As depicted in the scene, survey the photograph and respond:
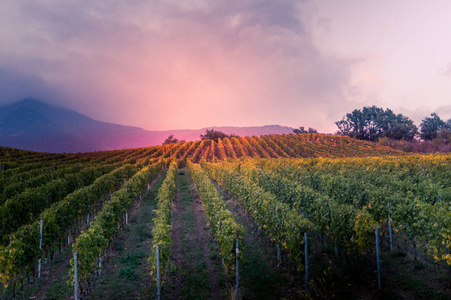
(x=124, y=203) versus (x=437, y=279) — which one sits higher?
(x=124, y=203)

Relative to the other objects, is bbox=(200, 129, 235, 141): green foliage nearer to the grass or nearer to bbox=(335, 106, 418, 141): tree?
bbox=(335, 106, 418, 141): tree

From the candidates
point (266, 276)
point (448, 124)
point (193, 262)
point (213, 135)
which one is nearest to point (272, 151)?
point (213, 135)

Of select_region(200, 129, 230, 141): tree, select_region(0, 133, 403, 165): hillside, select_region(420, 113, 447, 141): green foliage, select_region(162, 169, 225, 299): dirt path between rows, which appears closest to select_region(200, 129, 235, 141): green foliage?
select_region(200, 129, 230, 141): tree

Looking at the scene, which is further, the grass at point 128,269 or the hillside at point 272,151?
the hillside at point 272,151

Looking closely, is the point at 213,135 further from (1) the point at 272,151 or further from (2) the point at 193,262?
(2) the point at 193,262

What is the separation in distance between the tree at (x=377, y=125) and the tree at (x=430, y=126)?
2.57 m

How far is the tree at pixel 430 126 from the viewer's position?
78625 millimetres

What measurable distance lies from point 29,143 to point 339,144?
223 metres

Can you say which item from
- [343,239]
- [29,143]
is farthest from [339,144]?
[29,143]

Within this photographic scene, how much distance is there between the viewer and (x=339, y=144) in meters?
66.6

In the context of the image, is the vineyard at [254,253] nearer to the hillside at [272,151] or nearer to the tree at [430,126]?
the hillside at [272,151]

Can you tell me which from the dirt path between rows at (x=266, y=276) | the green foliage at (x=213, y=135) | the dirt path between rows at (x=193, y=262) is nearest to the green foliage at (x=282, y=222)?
the dirt path between rows at (x=266, y=276)

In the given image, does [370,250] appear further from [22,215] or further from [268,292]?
[22,215]

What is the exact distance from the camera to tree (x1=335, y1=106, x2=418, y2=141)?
3159 inches
